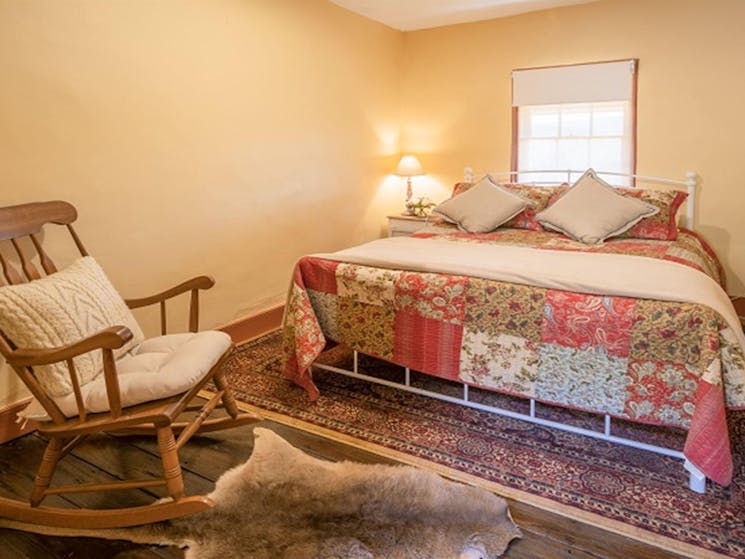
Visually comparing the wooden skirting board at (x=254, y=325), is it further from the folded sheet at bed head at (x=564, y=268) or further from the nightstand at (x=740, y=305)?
the nightstand at (x=740, y=305)

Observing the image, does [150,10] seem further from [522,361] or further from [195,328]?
[522,361]

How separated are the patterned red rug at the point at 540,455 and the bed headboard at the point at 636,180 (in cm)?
174

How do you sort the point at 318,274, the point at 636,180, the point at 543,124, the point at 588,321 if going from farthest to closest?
1. the point at 543,124
2. the point at 636,180
3. the point at 318,274
4. the point at 588,321

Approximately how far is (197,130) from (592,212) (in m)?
2.40

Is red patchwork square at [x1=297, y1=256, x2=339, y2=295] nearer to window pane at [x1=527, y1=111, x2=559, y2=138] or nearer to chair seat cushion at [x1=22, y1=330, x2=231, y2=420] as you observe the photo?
chair seat cushion at [x1=22, y1=330, x2=231, y2=420]

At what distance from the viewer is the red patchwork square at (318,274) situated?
264cm

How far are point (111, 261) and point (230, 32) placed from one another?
1.51 meters

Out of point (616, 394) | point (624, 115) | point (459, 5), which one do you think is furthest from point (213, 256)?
point (624, 115)

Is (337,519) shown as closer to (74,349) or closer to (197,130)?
(74,349)

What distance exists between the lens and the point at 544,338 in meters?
2.15

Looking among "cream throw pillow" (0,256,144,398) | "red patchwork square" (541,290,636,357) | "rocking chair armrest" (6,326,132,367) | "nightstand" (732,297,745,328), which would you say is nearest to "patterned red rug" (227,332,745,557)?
"red patchwork square" (541,290,636,357)

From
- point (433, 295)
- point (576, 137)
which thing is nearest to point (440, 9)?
point (576, 137)

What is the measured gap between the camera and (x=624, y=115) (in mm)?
3914

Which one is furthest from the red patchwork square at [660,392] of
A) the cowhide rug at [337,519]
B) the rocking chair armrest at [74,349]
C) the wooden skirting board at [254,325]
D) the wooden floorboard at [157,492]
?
the wooden skirting board at [254,325]
